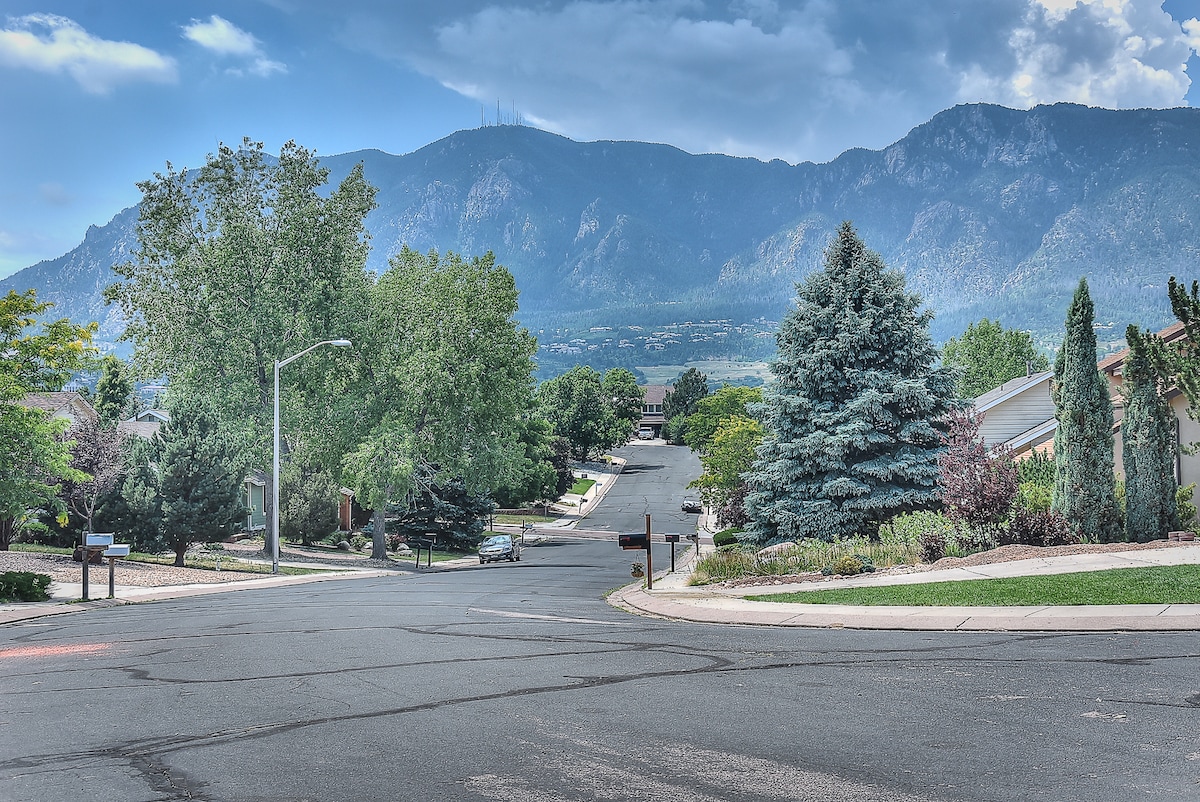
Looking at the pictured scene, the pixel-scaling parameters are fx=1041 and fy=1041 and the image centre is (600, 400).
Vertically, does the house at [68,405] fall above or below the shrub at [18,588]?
above

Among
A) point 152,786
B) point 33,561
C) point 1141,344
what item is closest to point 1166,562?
point 1141,344

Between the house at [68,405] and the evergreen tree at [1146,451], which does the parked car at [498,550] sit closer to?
the house at [68,405]

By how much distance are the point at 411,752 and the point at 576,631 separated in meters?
7.49

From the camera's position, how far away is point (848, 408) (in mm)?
30531

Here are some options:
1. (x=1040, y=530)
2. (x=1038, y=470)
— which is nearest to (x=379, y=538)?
(x=1038, y=470)

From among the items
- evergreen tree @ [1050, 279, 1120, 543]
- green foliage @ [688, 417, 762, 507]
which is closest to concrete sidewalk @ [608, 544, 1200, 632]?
evergreen tree @ [1050, 279, 1120, 543]

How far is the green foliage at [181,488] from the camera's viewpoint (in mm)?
36812

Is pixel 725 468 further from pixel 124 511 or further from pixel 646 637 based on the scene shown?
pixel 646 637

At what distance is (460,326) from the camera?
4788cm

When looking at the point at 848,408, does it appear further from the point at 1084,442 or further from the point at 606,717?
the point at 606,717

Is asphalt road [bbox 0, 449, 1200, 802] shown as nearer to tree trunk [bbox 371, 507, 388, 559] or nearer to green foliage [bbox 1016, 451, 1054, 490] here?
green foliage [bbox 1016, 451, 1054, 490]

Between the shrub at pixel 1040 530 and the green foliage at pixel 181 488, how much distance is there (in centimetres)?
2718

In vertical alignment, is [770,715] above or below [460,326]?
below

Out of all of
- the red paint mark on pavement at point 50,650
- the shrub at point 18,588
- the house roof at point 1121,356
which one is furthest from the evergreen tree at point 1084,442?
the shrub at point 18,588
